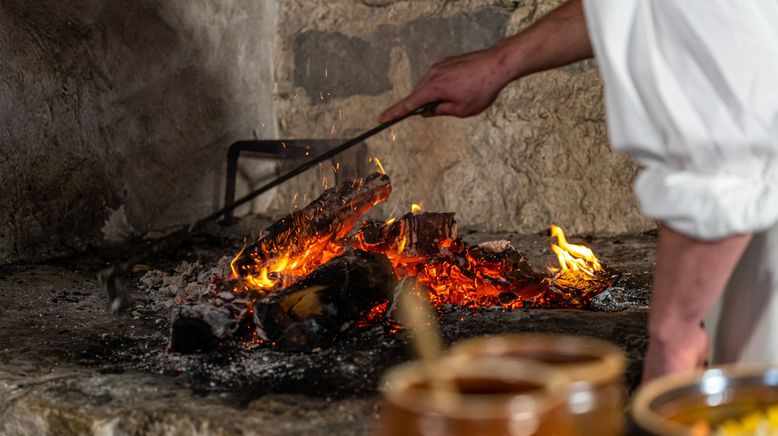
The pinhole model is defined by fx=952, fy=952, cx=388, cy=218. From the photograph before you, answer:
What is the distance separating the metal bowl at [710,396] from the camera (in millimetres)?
849

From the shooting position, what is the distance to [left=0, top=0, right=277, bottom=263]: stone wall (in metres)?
3.18

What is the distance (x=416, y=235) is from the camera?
2551 mm

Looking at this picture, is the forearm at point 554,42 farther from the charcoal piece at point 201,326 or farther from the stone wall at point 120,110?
the stone wall at point 120,110

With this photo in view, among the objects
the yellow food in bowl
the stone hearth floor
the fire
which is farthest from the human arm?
the fire

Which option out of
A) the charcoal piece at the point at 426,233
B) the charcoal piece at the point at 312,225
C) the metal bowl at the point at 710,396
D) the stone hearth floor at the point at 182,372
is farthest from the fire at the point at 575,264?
the metal bowl at the point at 710,396

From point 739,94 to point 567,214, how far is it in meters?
2.57

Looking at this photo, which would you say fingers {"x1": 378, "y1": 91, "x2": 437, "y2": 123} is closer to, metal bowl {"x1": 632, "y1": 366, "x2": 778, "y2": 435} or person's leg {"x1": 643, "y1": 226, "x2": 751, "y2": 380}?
person's leg {"x1": 643, "y1": 226, "x2": 751, "y2": 380}

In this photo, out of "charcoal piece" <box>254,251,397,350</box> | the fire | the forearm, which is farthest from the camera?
the fire

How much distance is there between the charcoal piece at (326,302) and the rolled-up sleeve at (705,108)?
104 cm

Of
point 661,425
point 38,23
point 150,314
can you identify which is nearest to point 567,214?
point 150,314

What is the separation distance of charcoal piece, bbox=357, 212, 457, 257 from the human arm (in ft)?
2.05

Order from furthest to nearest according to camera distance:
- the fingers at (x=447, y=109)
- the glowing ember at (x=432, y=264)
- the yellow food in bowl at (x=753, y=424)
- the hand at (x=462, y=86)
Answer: the glowing ember at (x=432, y=264) → the fingers at (x=447, y=109) → the hand at (x=462, y=86) → the yellow food in bowl at (x=753, y=424)

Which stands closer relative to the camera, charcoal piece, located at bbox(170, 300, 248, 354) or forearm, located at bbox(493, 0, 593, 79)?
forearm, located at bbox(493, 0, 593, 79)

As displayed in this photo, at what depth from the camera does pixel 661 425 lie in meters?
0.79
